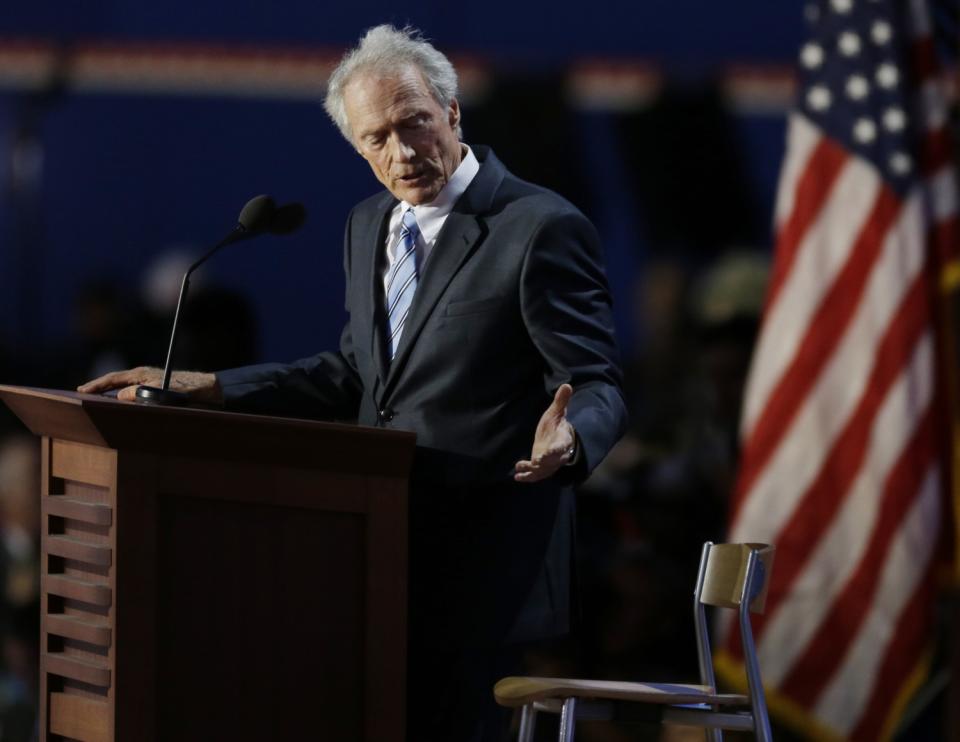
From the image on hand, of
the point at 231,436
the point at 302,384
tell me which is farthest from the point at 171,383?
the point at 231,436

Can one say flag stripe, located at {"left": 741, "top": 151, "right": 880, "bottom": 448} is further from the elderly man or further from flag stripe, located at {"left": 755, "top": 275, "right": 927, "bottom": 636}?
the elderly man

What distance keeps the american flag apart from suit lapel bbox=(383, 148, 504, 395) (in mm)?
2344

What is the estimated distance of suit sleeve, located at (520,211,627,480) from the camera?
2.36 metres

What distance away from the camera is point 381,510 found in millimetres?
2236

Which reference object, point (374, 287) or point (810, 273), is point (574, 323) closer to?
point (374, 287)

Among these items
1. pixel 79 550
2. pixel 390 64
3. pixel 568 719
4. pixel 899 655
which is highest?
pixel 390 64

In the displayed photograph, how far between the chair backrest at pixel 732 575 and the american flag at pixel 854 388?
207cm

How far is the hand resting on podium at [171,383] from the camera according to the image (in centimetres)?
251

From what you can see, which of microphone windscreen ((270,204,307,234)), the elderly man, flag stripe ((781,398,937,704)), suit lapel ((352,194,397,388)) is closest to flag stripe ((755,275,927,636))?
flag stripe ((781,398,937,704))

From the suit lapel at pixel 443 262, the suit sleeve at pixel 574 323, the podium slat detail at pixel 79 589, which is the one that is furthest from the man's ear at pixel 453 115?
the podium slat detail at pixel 79 589

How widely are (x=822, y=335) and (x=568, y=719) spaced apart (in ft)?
8.46

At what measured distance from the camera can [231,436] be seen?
2219 mm

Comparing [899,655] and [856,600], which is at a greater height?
[856,600]

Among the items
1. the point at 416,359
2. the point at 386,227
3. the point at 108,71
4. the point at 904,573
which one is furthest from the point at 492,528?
the point at 108,71
